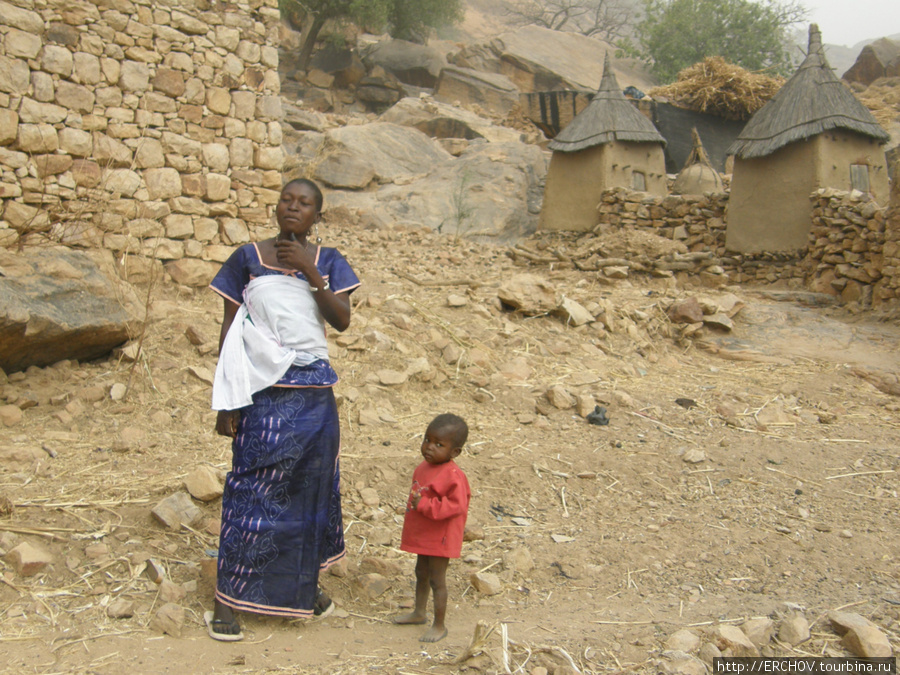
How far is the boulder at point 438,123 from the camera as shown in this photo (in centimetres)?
1647

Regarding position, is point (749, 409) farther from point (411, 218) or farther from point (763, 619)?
point (411, 218)

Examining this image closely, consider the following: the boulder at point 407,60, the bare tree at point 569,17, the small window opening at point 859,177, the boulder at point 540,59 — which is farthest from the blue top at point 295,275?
the bare tree at point 569,17

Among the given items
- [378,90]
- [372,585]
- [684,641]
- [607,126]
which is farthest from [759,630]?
[378,90]

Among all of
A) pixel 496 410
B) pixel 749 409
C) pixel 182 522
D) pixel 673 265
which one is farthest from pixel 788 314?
pixel 182 522

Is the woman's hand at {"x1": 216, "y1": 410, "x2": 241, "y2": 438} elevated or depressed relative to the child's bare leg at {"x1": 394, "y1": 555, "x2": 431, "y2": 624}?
elevated

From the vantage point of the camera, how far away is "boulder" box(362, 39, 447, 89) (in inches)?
874

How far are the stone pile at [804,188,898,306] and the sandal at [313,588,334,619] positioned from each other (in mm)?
7432

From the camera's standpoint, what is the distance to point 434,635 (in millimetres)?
2463

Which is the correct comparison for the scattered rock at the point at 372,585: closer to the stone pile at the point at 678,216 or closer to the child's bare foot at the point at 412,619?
the child's bare foot at the point at 412,619

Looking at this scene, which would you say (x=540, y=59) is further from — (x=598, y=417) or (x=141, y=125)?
(x=598, y=417)

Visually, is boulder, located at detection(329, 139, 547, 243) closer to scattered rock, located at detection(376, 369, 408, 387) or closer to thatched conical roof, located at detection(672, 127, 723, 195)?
thatched conical roof, located at detection(672, 127, 723, 195)

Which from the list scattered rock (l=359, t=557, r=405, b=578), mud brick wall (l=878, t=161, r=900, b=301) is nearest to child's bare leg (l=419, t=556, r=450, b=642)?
scattered rock (l=359, t=557, r=405, b=578)

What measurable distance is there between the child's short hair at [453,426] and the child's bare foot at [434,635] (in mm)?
639

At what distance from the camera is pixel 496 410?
16.2ft
